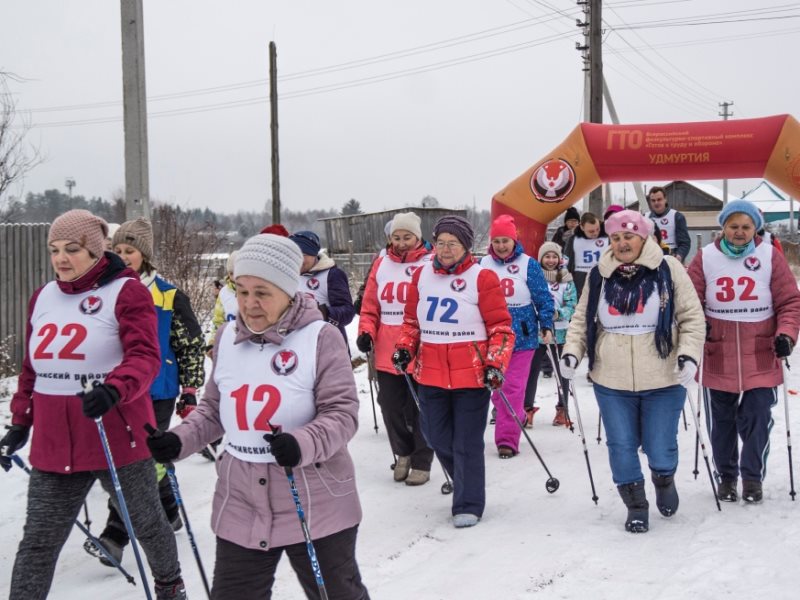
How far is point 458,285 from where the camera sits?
5297 millimetres

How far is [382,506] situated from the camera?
5.86 meters

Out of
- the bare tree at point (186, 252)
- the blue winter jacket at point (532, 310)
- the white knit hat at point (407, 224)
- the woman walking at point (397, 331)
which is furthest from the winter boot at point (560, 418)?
the bare tree at point (186, 252)

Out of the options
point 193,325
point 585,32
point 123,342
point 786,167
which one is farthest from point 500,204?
point 585,32

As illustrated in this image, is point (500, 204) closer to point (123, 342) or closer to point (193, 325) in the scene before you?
point (193, 325)

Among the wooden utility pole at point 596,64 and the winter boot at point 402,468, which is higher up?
the wooden utility pole at point 596,64

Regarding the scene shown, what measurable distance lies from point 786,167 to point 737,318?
7160mm

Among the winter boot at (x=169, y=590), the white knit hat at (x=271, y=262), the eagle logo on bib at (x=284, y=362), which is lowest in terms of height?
the winter boot at (x=169, y=590)

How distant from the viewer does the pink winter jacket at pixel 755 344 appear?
5.42 m

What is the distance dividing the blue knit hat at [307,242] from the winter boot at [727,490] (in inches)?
142

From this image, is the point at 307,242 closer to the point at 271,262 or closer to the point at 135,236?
the point at 135,236

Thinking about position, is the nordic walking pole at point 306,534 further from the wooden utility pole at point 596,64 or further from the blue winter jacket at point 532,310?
the wooden utility pole at point 596,64

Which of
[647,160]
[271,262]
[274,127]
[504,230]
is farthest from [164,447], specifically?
[274,127]

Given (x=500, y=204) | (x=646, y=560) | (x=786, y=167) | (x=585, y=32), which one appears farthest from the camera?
(x=585, y=32)

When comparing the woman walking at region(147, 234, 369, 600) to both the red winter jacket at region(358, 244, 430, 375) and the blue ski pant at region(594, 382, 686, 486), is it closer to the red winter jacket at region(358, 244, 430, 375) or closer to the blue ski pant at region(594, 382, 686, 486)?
the blue ski pant at region(594, 382, 686, 486)
